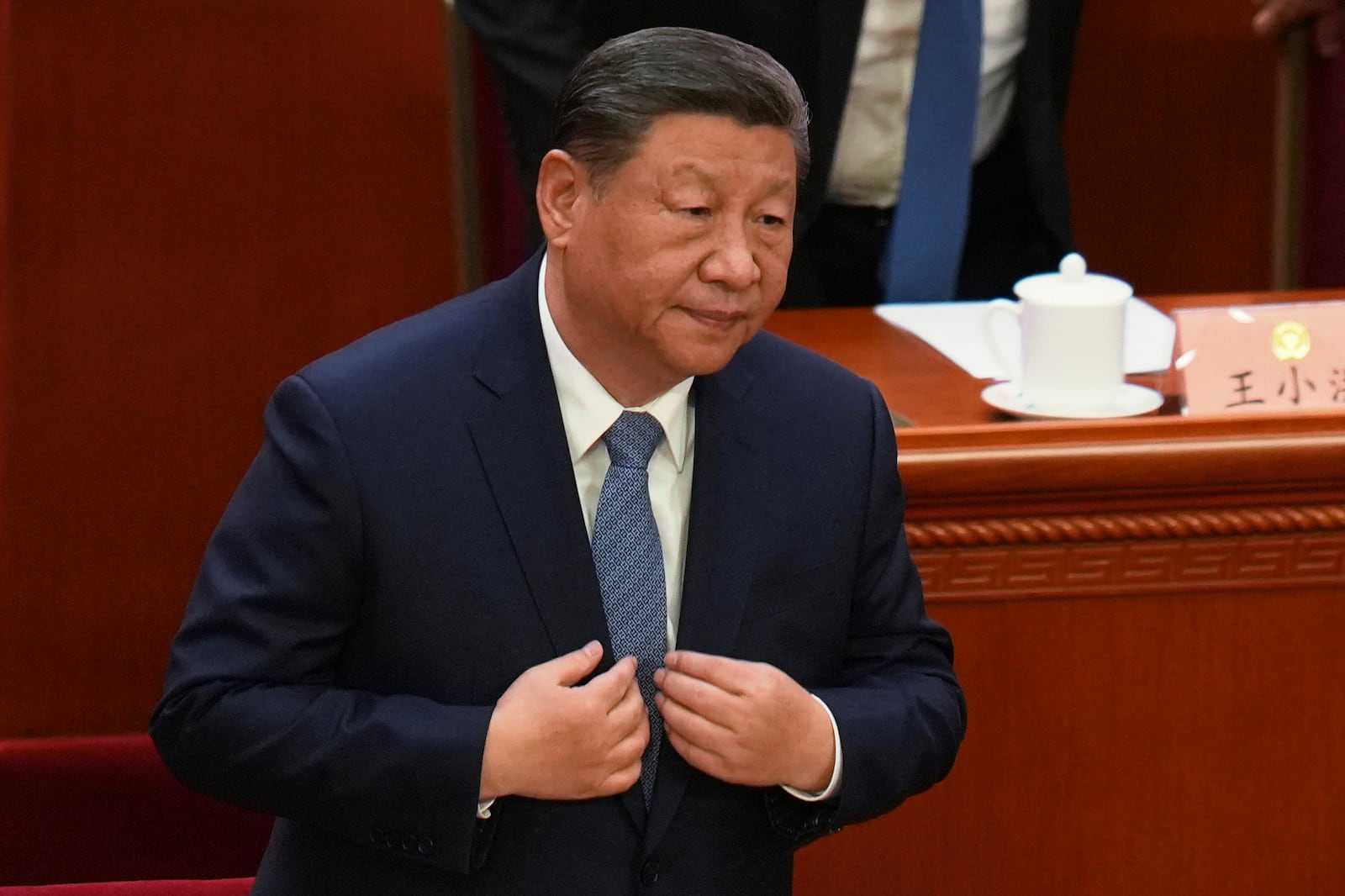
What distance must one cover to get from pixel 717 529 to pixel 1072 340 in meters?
0.52

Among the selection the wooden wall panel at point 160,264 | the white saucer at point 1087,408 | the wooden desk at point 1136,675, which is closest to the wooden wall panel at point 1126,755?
the wooden desk at point 1136,675

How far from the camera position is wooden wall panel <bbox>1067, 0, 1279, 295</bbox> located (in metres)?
2.67

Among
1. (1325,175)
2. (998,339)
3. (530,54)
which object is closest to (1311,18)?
(1325,175)

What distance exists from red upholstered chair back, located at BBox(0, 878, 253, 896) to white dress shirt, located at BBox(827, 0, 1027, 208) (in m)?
1.10

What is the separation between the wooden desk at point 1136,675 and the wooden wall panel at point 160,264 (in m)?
0.88

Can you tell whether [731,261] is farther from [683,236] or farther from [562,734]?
[562,734]

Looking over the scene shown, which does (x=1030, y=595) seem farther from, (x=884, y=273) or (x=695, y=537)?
(x=884, y=273)

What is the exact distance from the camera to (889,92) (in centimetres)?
211

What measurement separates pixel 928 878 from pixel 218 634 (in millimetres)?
706

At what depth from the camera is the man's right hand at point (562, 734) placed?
1.06 metres

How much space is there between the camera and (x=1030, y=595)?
149 centimetres

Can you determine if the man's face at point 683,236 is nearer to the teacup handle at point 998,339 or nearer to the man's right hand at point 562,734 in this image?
the man's right hand at point 562,734

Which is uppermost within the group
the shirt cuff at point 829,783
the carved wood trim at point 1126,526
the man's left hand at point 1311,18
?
the man's left hand at point 1311,18

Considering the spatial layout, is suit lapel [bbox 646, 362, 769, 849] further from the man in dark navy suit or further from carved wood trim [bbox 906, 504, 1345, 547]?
carved wood trim [bbox 906, 504, 1345, 547]
